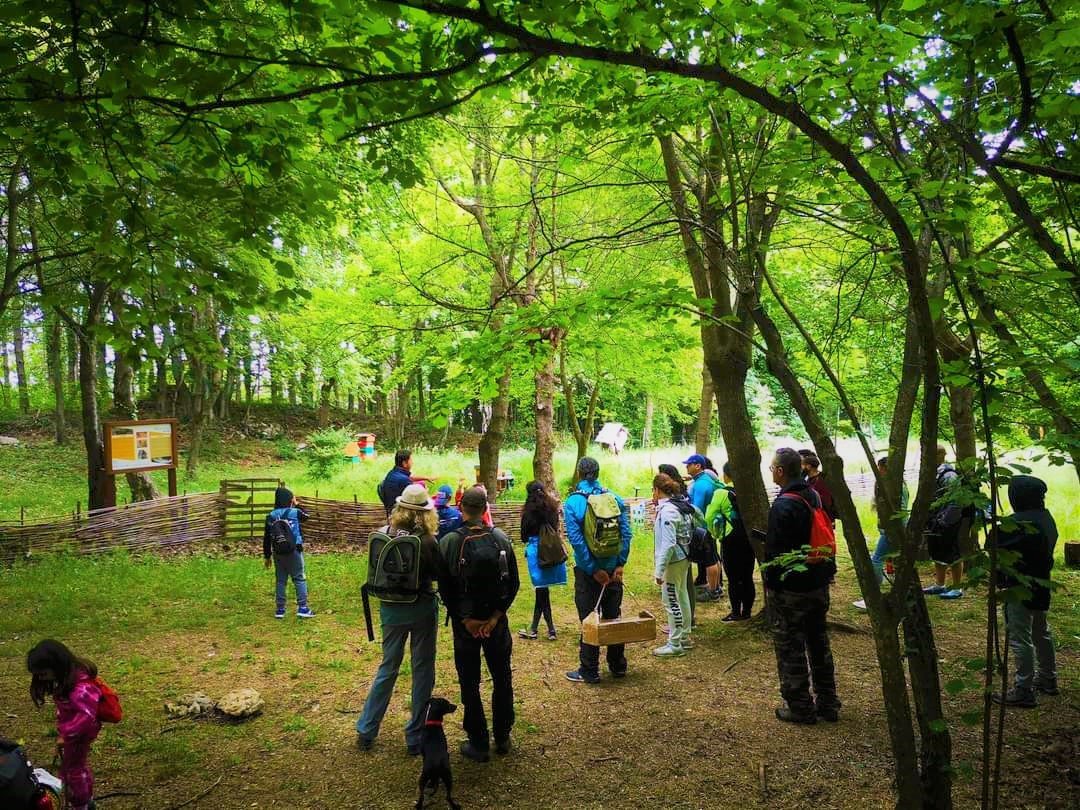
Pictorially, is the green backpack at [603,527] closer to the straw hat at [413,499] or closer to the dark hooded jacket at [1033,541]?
the straw hat at [413,499]

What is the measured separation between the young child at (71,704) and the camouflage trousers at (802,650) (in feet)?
13.7

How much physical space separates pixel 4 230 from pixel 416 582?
A: 39.6 ft

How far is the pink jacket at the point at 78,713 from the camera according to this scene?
3.27m

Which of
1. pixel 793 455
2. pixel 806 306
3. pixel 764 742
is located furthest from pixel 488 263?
pixel 764 742

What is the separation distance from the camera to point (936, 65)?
3.36 meters

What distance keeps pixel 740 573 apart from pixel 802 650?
2519 millimetres

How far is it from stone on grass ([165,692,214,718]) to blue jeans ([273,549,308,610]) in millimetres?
2529

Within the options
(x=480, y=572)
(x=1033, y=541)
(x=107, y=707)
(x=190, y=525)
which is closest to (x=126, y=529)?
(x=190, y=525)

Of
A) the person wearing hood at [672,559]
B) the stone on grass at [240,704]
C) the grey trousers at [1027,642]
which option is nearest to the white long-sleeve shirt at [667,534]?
the person wearing hood at [672,559]

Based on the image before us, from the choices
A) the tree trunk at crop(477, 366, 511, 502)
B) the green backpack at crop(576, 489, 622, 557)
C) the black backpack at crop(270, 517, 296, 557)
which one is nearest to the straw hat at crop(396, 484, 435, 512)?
the green backpack at crop(576, 489, 622, 557)

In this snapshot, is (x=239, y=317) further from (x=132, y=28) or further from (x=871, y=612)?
(x=871, y=612)

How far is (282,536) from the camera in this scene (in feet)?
24.1

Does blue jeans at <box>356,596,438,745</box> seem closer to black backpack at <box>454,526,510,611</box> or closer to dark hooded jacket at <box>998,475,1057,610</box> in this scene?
black backpack at <box>454,526,510,611</box>

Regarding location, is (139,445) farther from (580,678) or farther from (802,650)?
(802,650)
